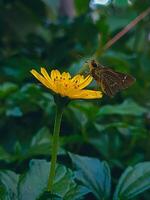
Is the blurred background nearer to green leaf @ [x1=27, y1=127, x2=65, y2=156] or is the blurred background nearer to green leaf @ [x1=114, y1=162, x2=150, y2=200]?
green leaf @ [x1=27, y1=127, x2=65, y2=156]

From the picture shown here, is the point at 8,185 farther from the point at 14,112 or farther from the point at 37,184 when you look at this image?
the point at 14,112

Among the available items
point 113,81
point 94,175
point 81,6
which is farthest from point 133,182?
point 81,6

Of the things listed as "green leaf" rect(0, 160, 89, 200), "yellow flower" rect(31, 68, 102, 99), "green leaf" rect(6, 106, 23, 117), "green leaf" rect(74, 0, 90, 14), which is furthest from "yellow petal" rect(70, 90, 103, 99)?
"green leaf" rect(74, 0, 90, 14)

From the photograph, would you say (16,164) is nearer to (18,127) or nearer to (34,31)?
(18,127)

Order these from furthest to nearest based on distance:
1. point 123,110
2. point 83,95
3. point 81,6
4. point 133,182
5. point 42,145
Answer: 1. point 81,6
2. point 123,110
3. point 42,145
4. point 133,182
5. point 83,95

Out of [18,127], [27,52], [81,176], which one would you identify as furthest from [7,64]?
[81,176]

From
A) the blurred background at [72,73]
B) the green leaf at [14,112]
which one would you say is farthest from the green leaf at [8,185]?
the green leaf at [14,112]

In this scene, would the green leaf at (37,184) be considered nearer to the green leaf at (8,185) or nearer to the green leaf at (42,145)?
the green leaf at (8,185)
